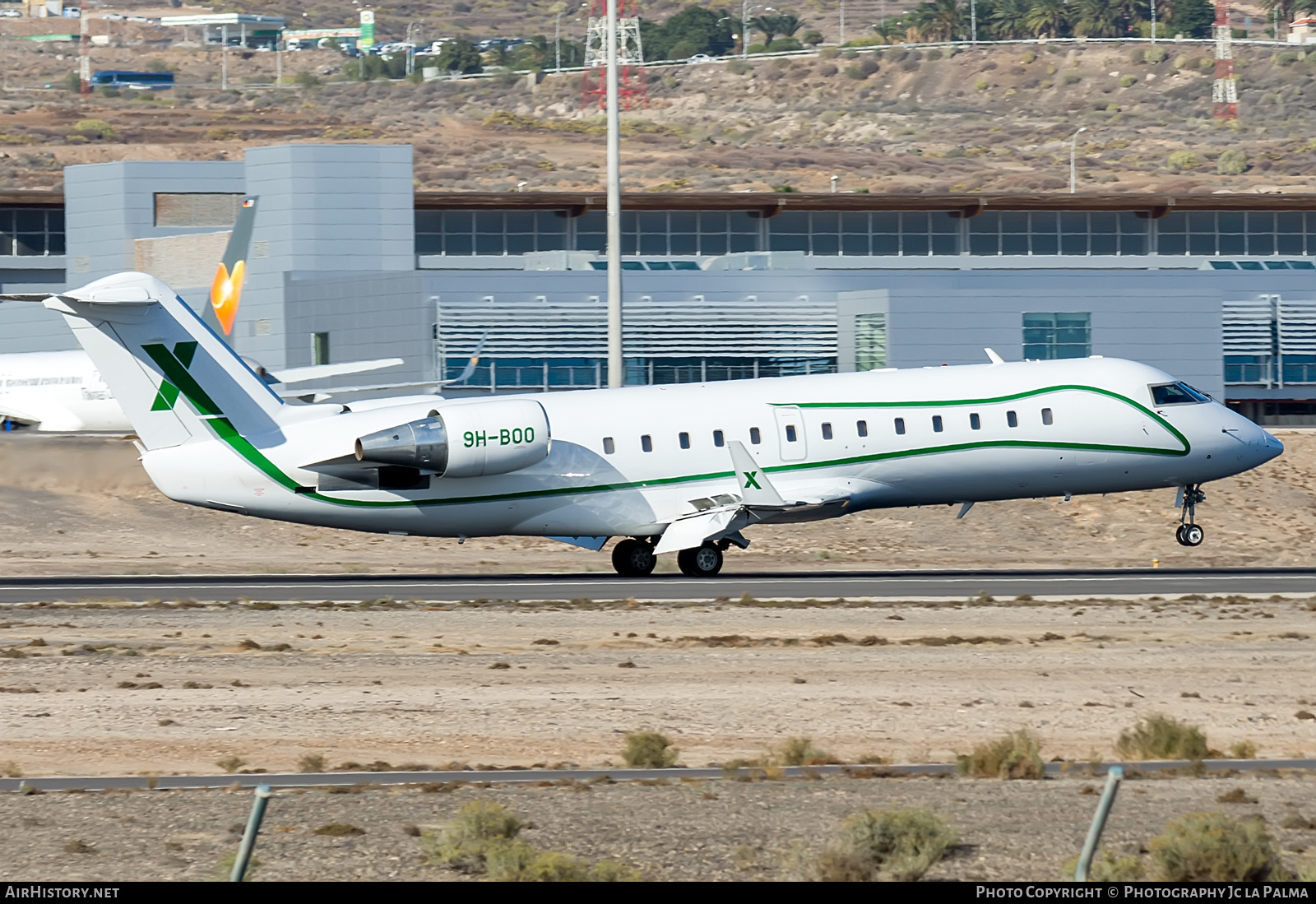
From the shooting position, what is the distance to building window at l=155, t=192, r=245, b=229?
73062mm

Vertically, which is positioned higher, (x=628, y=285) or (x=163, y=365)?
(x=628, y=285)

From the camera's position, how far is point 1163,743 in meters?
18.4

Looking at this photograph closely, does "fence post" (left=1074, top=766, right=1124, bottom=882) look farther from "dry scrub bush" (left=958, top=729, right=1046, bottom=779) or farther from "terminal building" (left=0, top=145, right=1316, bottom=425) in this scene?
"terminal building" (left=0, top=145, right=1316, bottom=425)

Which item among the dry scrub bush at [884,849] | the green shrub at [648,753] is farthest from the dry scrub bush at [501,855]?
the green shrub at [648,753]

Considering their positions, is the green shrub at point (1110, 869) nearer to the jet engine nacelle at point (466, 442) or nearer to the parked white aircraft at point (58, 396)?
the jet engine nacelle at point (466, 442)

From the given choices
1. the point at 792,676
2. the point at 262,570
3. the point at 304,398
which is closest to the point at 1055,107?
the point at 304,398

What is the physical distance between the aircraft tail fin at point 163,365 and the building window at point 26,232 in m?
48.4

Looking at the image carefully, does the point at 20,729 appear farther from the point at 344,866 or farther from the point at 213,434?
the point at 213,434

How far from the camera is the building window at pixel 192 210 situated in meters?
73.1

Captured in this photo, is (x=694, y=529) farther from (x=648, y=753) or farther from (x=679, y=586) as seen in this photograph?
(x=648, y=753)

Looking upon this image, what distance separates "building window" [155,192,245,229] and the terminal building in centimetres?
9

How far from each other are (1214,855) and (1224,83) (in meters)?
188

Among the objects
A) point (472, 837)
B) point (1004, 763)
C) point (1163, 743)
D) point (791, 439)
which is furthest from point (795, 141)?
point (472, 837)

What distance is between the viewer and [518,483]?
115 ft
